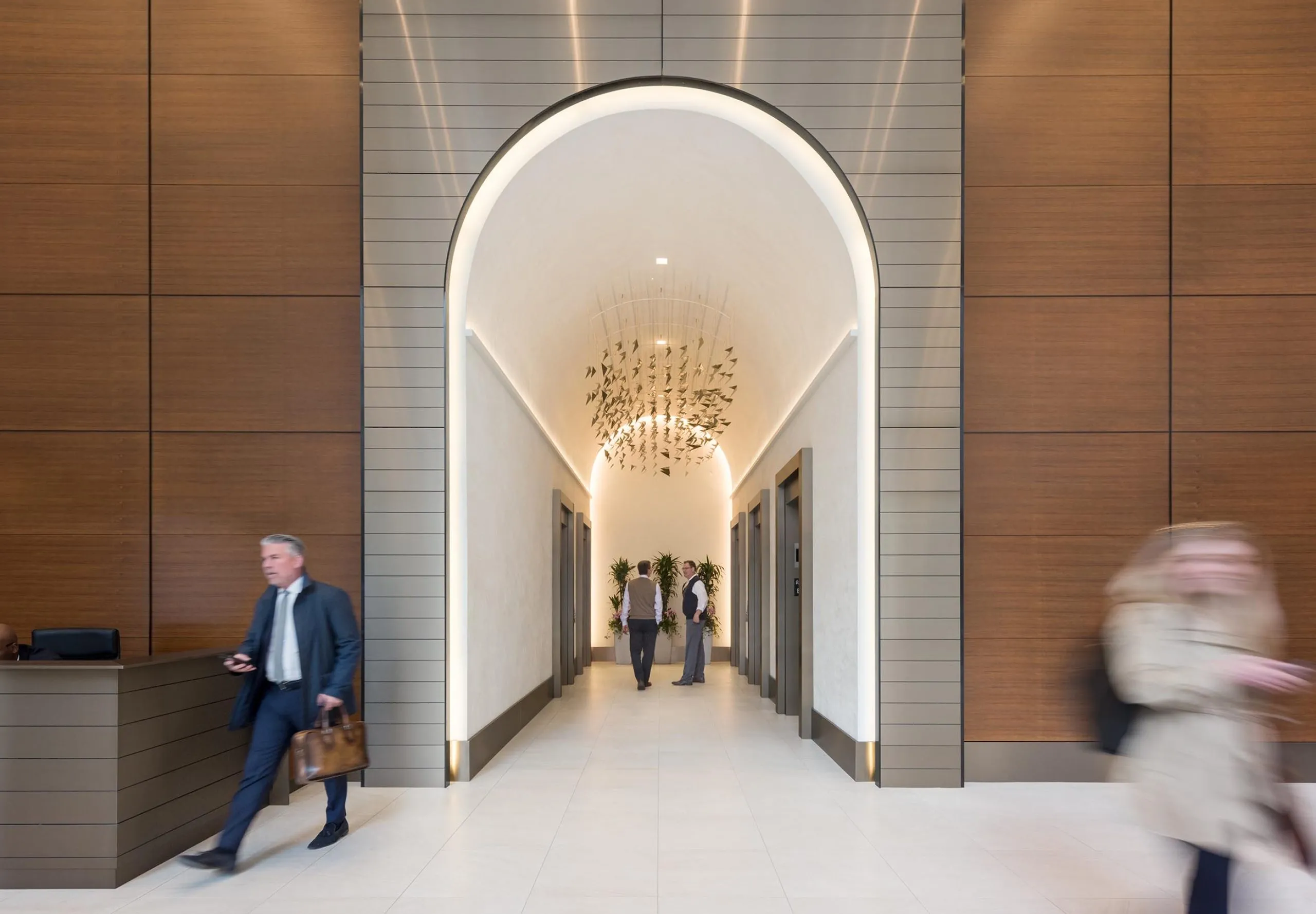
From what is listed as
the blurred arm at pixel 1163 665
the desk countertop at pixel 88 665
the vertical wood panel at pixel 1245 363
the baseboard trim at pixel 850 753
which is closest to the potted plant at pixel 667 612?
the baseboard trim at pixel 850 753

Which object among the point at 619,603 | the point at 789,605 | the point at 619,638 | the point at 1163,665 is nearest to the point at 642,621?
the point at 789,605

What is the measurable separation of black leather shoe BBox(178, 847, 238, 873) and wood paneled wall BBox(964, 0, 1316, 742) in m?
4.09

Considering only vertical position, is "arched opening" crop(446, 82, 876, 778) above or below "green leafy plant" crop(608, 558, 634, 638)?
above

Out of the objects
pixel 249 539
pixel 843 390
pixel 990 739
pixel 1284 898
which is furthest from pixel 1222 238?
pixel 249 539

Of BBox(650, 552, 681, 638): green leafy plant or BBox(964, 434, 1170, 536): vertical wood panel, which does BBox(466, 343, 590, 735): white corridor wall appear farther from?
BBox(650, 552, 681, 638): green leafy plant

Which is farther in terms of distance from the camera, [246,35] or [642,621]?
[642,621]

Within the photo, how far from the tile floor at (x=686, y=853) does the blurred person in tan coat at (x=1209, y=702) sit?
119cm

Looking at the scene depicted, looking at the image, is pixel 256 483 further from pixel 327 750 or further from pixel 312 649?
pixel 327 750

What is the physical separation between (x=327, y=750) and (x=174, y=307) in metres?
3.13

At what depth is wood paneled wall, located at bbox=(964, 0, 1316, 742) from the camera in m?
Answer: 6.02

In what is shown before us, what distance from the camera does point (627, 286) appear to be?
999 centimetres

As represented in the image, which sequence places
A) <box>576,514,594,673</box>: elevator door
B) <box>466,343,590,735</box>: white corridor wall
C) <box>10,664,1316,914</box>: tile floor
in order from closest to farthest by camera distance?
<box>10,664,1316,914</box>: tile floor → <box>466,343,590,735</box>: white corridor wall → <box>576,514,594,673</box>: elevator door


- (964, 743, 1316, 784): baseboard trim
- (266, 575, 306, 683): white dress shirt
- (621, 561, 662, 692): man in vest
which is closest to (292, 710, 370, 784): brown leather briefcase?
(266, 575, 306, 683): white dress shirt

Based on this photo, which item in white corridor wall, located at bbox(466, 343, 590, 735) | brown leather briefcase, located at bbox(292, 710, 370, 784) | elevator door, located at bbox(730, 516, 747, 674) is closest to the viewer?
brown leather briefcase, located at bbox(292, 710, 370, 784)
